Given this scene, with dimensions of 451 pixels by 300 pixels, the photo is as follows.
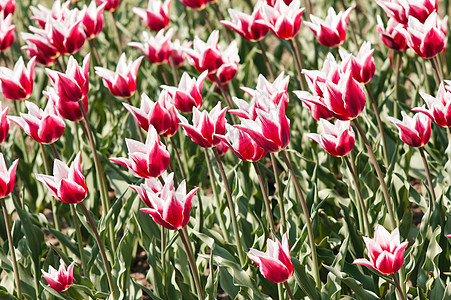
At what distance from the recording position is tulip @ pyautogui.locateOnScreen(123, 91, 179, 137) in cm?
207

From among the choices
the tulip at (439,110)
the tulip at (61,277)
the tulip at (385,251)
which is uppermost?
Answer: the tulip at (439,110)

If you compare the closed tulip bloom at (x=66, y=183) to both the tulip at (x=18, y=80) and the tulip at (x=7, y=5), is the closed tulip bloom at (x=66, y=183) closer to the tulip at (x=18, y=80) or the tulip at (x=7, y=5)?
the tulip at (x=18, y=80)

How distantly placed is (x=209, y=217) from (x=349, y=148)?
2.97ft

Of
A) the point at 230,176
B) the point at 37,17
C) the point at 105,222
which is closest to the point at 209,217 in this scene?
the point at 230,176

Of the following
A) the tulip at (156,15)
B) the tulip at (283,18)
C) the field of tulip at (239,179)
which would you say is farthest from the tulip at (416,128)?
the tulip at (156,15)

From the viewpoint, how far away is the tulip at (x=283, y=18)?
254 centimetres

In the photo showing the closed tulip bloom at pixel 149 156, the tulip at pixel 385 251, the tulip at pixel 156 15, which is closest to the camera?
the tulip at pixel 385 251

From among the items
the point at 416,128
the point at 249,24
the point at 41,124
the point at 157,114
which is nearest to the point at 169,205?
the point at 157,114

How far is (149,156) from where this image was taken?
1.85 m

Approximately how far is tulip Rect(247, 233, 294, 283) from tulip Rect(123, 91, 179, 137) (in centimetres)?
64

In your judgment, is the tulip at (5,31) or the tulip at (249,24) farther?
the tulip at (5,31)

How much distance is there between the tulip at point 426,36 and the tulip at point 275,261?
103 centimetres

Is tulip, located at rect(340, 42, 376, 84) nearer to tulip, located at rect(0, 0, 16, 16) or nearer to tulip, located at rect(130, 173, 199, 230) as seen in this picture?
tulip, located at rect(130, 173, 199, 230)

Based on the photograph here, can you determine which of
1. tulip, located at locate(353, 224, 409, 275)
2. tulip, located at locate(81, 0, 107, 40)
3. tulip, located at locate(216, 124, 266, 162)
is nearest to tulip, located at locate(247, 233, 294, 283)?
tulip, located at locate(353, 224, 409, 275)
